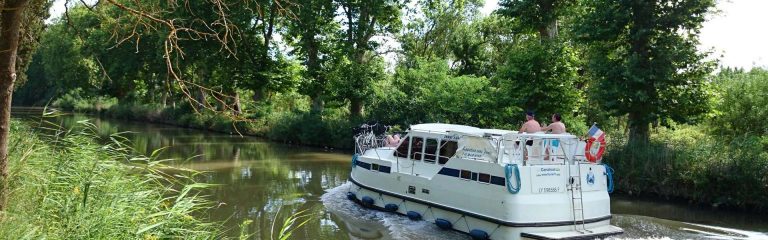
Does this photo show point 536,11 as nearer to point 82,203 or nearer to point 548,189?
point 548,189

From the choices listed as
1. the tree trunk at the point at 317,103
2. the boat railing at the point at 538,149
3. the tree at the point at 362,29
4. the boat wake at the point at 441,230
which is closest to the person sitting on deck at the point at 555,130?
the boat railing at the point at 538,149

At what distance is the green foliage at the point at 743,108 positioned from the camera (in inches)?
768

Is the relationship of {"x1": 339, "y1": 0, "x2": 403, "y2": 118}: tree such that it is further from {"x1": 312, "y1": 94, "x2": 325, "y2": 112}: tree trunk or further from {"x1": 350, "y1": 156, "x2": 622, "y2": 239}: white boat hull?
{"x1": 350, "y1": 156, "x2": 622, "y2": 239}: white boat hull

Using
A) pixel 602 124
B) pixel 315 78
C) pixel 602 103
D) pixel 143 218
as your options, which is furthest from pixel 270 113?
pixel 143 218

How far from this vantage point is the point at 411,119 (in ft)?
93.4

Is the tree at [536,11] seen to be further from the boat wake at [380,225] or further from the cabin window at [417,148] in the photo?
the boat wake at [380,225]

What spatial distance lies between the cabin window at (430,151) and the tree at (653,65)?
25.7 feet

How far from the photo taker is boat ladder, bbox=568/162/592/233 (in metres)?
11.7

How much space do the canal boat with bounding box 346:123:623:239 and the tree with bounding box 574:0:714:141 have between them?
20.8 ft

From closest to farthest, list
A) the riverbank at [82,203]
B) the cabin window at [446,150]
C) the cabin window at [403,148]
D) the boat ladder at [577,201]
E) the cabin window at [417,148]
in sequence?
1. the riverbank at [82,203]
2. the boat ladder at [577,201]
3. the cabin window at [446,150]
4. the cabin window at [417,148]
5. the cabin window at [403,148]

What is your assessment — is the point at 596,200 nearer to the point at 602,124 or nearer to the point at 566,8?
the point at 566,8

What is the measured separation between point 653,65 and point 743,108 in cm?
454

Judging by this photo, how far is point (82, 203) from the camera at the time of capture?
6.42 metres

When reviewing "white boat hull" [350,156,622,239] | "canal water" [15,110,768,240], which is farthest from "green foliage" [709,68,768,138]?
"white boat hull" [350,156,622,239]
